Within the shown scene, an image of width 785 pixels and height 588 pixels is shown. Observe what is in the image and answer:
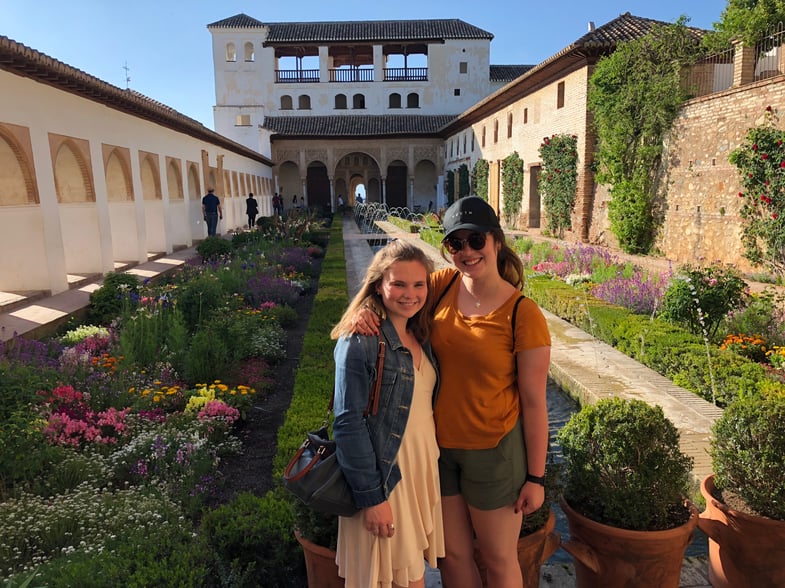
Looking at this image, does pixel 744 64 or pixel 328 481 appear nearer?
pixel 328 481

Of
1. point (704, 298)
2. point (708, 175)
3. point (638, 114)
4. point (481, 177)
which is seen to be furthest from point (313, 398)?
point (481, 177)

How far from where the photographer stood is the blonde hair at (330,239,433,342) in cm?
189

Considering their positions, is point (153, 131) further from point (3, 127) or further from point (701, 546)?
point (701, 546)

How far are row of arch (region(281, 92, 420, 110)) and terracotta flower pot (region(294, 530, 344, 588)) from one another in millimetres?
40205

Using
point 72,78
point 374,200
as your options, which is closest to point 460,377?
point 72,78

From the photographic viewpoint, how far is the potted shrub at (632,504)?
2238mm

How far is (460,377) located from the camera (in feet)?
6.37

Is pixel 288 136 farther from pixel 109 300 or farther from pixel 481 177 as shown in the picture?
pixel 109 300

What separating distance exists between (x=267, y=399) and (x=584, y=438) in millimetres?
3416

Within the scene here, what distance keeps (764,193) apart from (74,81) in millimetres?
11255

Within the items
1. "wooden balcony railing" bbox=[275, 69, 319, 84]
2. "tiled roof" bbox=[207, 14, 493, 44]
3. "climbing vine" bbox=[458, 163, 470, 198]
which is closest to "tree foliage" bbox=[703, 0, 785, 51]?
"climbing vine" bbox=[458, 163, 470, 198]

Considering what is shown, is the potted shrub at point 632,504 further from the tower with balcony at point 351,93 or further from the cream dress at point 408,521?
the tower with balcony at point 351,93

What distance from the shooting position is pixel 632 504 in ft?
7.43

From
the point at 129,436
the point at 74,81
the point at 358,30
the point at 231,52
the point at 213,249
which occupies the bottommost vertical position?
the point at 129,436
